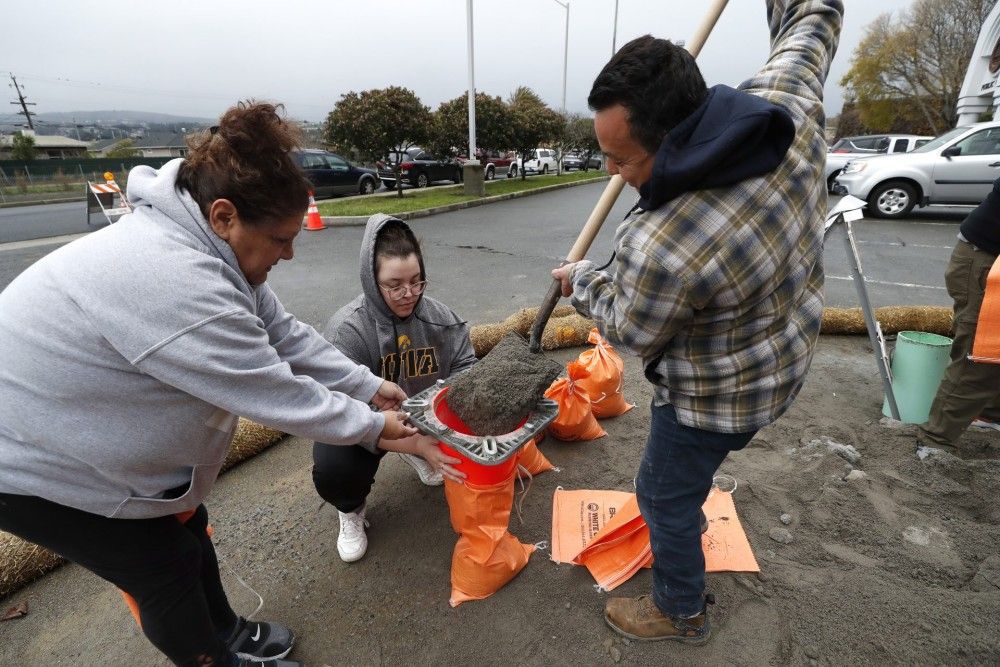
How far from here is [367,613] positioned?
190 centimetres

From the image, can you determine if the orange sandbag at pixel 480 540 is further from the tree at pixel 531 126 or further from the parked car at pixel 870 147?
the tree at pixel 531 126

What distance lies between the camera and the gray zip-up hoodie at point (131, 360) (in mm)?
1030

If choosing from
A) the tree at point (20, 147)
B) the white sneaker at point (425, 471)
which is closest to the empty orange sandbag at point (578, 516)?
the white sneaker at point (425, 471)

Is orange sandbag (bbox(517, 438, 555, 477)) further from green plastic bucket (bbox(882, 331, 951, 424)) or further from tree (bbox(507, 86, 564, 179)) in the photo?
tree (bbox(507, 86, 564, 179))

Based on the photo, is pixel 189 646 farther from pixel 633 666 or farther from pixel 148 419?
pixel 633 666

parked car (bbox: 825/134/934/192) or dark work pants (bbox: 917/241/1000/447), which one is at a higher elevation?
parked car (bbox: 825/134/934/192)

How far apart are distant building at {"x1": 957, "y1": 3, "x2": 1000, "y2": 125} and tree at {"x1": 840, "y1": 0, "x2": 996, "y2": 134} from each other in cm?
994

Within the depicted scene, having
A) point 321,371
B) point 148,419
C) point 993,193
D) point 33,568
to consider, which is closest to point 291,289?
point 33,568

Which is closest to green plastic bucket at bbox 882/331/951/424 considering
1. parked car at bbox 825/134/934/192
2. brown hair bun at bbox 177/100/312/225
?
brown hair bun at bbox 177/100/312/225

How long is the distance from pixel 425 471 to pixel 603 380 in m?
1.16

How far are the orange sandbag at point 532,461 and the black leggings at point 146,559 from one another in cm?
147

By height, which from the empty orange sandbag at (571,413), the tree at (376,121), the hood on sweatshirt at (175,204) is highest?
the tree at (376,121)

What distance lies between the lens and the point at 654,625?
68.2 inches

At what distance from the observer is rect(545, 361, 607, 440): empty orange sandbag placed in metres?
2.75
